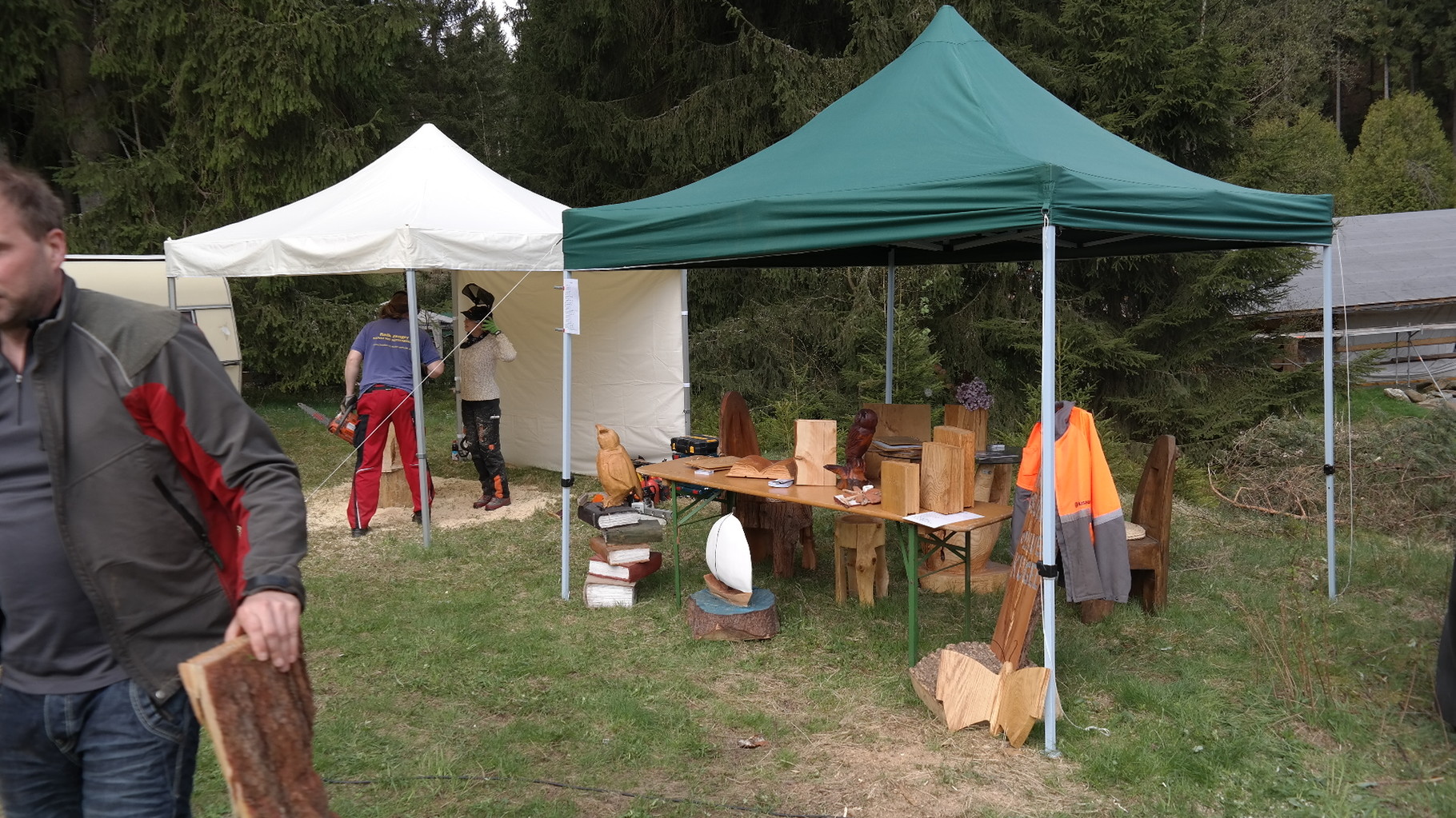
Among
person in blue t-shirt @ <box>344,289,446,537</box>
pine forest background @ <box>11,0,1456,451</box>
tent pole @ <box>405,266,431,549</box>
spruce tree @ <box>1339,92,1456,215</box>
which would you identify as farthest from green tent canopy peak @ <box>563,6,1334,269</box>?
spruce tree @ <box>1339,92,1456,215</box>

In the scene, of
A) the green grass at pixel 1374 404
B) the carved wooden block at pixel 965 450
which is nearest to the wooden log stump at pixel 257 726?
the carved wooden block at pixel 965 450

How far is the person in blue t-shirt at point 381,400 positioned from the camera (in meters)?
7.05

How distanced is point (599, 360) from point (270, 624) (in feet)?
24.1

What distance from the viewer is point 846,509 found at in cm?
441

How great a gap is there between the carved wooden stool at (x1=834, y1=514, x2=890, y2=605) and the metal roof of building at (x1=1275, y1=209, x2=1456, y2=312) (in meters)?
12.6

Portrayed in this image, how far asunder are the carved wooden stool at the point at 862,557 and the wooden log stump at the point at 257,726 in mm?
3646

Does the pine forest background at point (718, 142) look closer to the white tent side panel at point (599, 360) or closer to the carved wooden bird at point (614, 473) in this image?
the white tent side panel at point (599, 360)

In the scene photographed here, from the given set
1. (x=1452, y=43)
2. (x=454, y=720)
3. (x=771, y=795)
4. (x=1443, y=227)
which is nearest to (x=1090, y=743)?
(x=771, y=795)

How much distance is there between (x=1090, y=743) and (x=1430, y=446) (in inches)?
216

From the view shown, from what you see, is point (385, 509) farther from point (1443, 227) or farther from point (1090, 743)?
point (1443, 227)

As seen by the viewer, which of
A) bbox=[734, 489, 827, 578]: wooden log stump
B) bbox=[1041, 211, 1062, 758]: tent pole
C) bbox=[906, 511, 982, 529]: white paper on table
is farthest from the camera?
bbox=[734, 489, 827, 578]: wooden log stump

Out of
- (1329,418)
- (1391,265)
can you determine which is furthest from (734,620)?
(1391,265)

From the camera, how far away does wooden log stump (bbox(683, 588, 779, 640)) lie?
4746 millimetres

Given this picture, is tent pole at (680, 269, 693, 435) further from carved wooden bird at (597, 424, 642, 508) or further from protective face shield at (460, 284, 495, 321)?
carved wooden bird at (597, 424, 642, 508)
